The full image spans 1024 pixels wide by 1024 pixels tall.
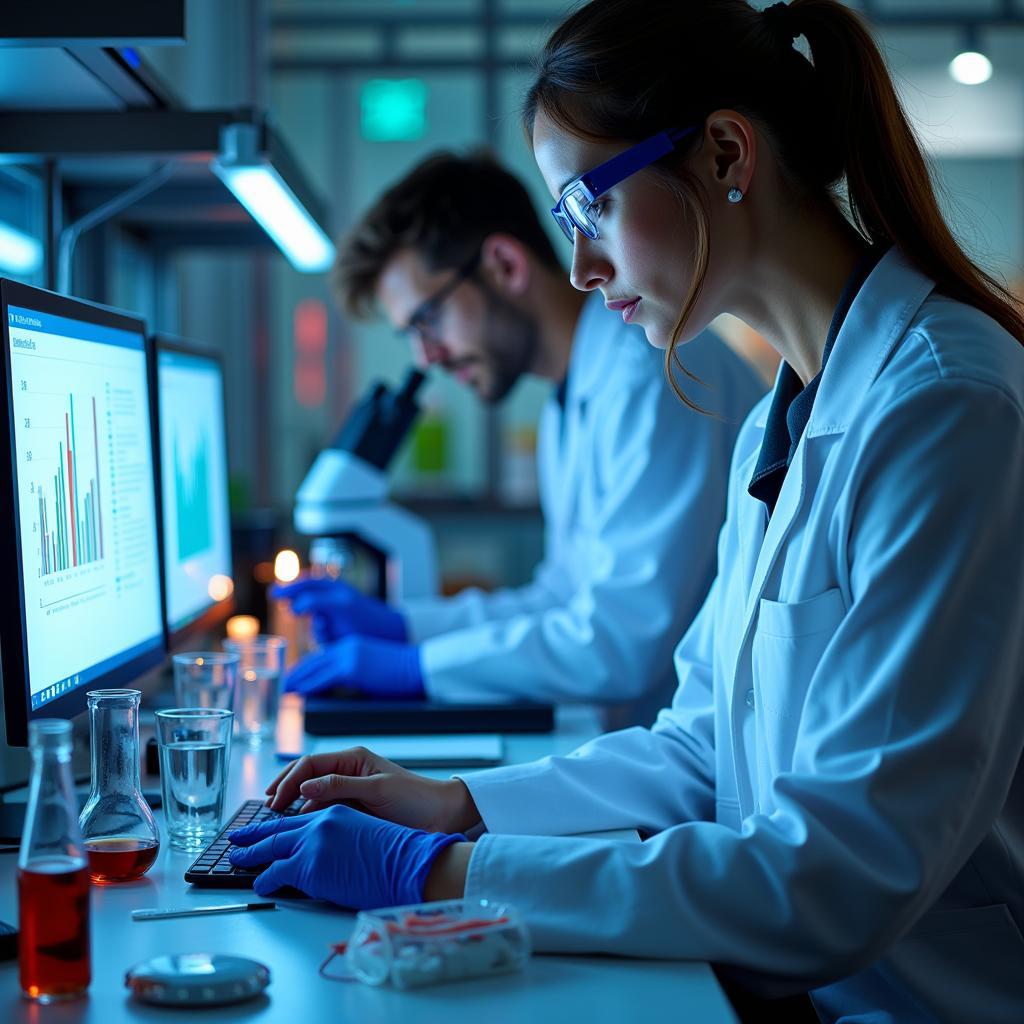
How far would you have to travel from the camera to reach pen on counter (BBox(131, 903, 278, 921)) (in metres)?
0.88

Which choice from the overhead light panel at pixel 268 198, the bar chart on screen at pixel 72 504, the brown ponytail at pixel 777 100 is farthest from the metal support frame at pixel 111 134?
the brown ponytail at pixel 777 100

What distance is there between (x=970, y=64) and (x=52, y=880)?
4.56m

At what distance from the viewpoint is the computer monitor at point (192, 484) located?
1552 millimetres

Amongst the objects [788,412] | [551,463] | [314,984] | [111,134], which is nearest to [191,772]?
[314,984]

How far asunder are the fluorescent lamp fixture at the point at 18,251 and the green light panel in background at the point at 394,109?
2.44 meters

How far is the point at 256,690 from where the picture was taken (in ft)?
5.18

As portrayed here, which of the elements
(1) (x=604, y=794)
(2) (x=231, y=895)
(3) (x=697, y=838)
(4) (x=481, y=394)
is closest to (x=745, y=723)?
(1) (x=604, y=794)

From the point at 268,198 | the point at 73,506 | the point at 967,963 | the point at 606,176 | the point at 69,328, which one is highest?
the point at 268,198

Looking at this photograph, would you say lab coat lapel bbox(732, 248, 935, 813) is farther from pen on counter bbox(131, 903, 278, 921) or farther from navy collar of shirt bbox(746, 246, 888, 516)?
pen on counter bbox(131, 903, 278, 921)

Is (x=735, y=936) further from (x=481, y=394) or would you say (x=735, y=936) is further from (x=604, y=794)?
(x=481, y=394)

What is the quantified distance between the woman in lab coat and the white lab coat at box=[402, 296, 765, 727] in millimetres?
503

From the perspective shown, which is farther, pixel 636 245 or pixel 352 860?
pixel 636 245

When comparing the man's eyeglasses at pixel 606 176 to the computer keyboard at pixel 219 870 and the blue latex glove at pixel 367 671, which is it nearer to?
the computer keyboard at pixel 219 870

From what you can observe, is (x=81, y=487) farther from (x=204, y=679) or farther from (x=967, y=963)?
(x=967, y=963)
